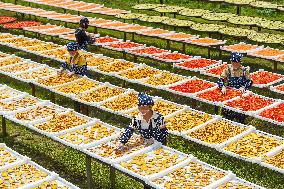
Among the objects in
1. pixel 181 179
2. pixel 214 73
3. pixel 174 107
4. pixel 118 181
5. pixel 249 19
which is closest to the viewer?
pixel 181 179

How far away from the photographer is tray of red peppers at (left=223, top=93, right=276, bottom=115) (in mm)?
11508

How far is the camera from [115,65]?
15.6m

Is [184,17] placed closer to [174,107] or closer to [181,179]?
[174,107]

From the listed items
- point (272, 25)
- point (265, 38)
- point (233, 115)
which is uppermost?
point (272, 25)

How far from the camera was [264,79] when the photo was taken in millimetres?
14375

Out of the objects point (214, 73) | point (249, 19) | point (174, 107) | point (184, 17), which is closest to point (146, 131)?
point (174, 107)

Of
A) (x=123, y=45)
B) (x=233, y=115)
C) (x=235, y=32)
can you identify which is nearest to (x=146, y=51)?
(x=123, y=45)

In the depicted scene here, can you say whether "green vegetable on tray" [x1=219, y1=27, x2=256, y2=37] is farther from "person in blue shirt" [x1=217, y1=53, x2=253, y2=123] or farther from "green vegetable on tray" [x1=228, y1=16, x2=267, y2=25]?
"person in blue shirt" [x1=217, y1=53, x2=253, y2=123]

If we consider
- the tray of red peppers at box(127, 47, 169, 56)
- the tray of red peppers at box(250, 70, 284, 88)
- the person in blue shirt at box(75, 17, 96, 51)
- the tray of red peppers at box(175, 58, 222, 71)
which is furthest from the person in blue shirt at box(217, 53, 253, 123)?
the person in blue shirt at box(75, 17, 96, 51)

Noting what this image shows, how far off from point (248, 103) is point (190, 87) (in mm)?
1984

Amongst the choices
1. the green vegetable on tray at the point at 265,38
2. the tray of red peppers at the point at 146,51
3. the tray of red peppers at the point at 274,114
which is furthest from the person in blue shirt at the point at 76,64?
the green vegetable on tray at the point at 265,38

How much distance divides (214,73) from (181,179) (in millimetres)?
7434

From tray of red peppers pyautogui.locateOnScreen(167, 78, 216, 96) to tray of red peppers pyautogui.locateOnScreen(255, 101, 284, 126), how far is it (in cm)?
214

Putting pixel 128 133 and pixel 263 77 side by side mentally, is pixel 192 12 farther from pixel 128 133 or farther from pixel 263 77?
pixel 128 133
